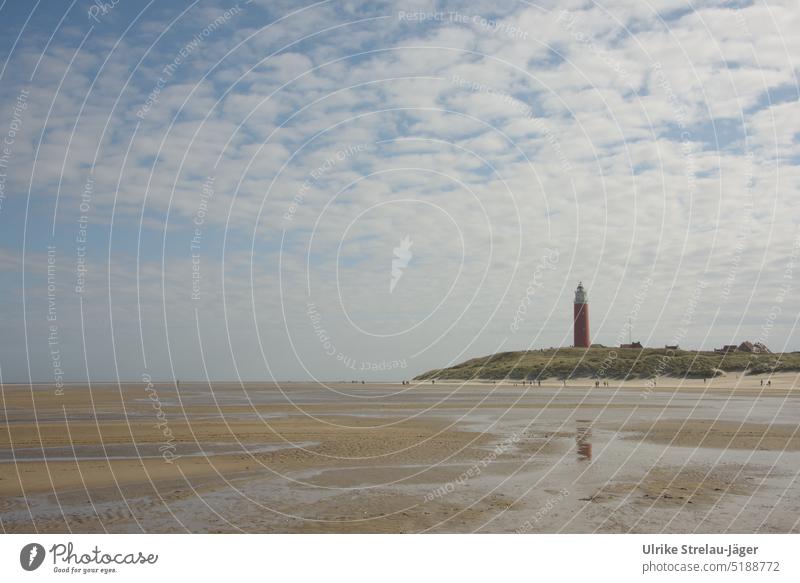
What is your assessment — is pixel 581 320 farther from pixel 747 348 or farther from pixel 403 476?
pixel 403 476

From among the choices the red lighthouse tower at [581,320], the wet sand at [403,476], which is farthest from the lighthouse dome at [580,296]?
the wet sand at [403,476]

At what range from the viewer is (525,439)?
2470 centimetres

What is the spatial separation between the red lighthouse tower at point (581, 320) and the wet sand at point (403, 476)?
7739cm

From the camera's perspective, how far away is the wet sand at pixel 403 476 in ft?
39.8

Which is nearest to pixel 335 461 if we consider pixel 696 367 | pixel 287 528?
pixel 287 528

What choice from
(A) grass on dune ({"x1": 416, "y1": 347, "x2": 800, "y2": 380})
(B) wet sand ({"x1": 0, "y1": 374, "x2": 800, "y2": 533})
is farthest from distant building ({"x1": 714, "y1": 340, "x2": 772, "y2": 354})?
(B) wet sand ({"x1": 0, "y1": 374, "x2": 800, "y2": 533})

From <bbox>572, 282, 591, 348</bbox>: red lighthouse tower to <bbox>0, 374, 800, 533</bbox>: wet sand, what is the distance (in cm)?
7739

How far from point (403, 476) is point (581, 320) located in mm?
96750

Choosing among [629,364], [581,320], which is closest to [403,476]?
[629,364]

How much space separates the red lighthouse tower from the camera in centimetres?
10794

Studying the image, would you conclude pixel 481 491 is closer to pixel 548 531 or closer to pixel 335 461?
pixel 548 531

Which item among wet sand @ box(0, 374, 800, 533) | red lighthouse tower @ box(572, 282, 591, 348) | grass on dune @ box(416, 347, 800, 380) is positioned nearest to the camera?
wet sand @ box(0, 374, 800, 533)

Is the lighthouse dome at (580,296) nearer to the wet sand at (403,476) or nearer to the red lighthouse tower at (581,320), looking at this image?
the red lighthouse tower at (581,320)

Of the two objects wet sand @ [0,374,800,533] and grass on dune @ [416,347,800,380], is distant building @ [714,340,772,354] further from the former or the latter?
wet sand @ [0,374,800,533]
